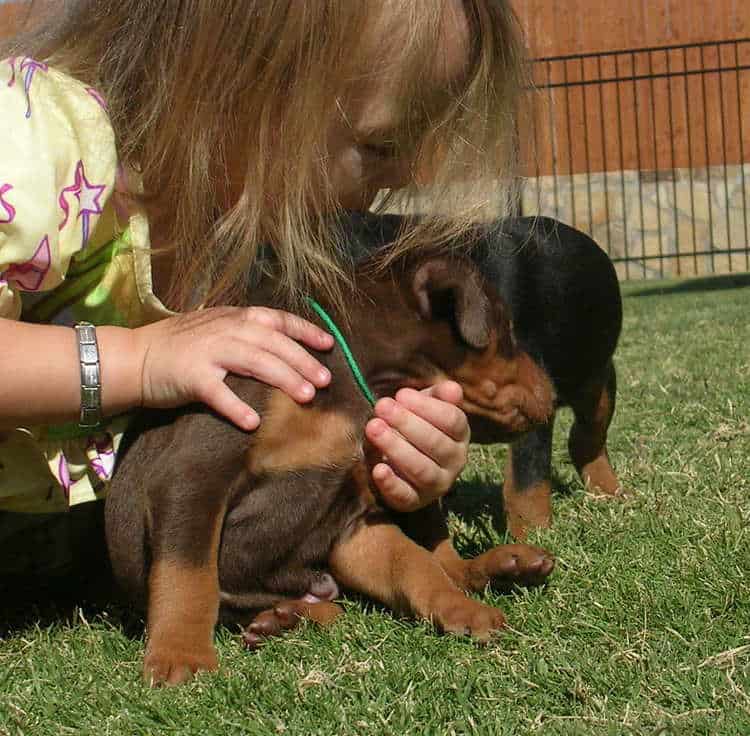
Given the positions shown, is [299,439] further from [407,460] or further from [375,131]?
[375,131]

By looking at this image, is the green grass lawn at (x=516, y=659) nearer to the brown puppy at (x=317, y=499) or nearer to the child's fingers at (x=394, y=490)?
the brown puppy at (x=317, y=499)

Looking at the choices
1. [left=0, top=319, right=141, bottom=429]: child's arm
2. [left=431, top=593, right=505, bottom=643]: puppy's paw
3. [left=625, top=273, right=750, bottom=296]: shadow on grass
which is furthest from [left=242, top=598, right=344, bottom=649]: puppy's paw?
[left=625, top=273, right=750, bottom=296]: shadow on grass

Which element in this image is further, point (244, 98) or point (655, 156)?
point (655, 156)

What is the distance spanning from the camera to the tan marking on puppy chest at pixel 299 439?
7.58 feet

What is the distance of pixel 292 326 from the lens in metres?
2.44

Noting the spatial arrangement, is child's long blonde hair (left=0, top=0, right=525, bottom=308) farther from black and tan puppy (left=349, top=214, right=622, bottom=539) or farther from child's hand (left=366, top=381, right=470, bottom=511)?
black and tan puppy (left=349, top=214, right=622, bottom=539)

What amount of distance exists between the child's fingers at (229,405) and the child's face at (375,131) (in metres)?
0.57

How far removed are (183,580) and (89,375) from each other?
42 cm

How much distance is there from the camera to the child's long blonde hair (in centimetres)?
238

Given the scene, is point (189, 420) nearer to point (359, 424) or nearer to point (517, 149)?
point (359, 424)

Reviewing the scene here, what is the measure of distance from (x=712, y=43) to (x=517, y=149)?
10.8 m

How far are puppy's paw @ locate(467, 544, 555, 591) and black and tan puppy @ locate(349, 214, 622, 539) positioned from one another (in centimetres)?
51

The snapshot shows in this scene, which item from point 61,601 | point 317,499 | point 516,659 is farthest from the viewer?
point 61,601

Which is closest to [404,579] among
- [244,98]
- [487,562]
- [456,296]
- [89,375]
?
[487,562]
